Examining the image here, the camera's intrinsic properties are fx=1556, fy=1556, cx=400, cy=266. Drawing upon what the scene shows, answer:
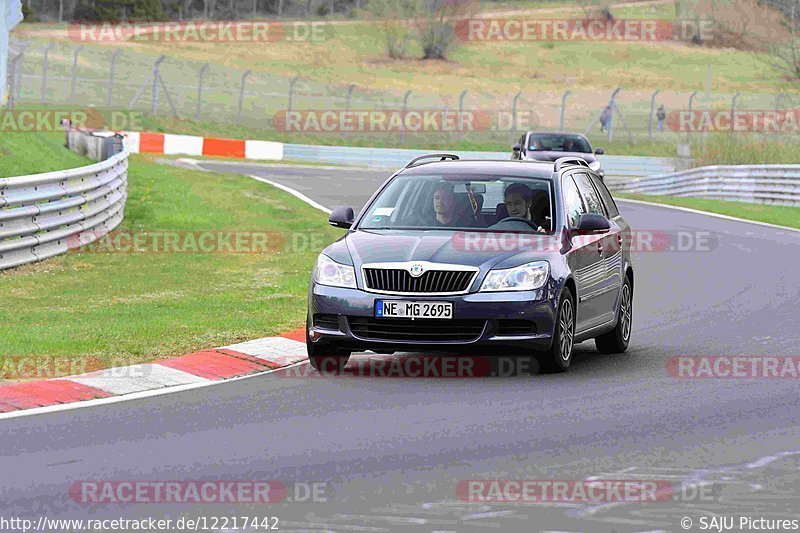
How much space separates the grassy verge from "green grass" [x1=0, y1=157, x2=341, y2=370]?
1056 centimetres

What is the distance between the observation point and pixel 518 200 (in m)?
12.0

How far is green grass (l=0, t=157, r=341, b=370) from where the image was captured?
1202 centimetres

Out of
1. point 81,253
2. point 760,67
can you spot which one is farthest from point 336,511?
point 760,67

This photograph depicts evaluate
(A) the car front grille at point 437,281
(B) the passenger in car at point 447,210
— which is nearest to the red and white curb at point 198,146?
(B) the passenger in car at point 447,210

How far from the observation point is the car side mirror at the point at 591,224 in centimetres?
1166

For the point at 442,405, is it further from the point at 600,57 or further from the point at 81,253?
the point at 600,57

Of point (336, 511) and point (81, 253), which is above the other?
point (336, 511)

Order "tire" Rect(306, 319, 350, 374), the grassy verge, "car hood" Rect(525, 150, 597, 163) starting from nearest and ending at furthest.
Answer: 1. "tire" Rect(306, 319, 350, 374)
2. the grassy verge
3. "car hood" Rect(525, 150, 597, 163)

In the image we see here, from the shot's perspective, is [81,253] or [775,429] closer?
[775,429]

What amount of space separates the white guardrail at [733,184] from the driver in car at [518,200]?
2498 centimetres

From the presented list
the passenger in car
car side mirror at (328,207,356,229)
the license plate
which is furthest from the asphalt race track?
car side mirror at (328,207,356,229)

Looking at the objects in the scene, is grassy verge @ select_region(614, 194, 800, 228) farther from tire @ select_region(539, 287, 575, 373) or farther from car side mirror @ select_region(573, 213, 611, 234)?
tire @ select_region(539, 287, 575, 373)

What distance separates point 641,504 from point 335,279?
462cm

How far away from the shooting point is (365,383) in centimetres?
1066
